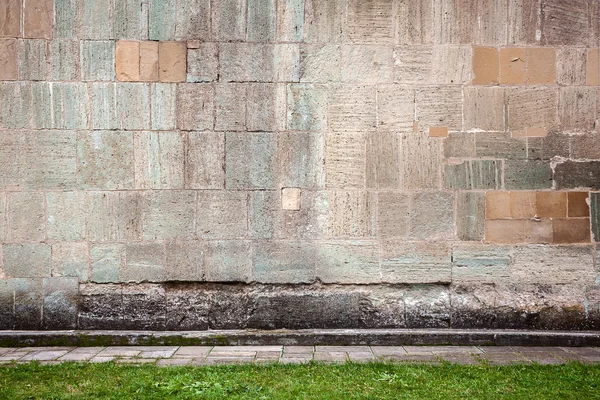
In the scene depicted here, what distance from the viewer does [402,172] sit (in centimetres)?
566

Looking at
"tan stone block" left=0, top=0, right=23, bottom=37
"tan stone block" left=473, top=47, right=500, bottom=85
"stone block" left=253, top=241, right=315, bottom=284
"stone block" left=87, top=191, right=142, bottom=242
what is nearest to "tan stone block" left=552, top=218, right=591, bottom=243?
"tan stone block" left=473, top=47, right=500, bottom=85

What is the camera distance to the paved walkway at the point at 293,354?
484cm

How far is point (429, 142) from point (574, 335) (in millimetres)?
2539

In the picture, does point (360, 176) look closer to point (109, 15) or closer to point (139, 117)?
point (139, 117)

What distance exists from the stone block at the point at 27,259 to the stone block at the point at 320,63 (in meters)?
3.38

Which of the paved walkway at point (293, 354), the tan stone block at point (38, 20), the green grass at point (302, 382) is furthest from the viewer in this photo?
the tan stone block at point (38, 20)

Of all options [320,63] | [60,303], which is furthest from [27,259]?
[320,63]

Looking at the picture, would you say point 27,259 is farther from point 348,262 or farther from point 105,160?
point 348,262

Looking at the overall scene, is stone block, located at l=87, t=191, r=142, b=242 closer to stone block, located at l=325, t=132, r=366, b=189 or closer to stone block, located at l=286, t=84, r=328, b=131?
stone block, located at l=286, t=84, r=328, b=131

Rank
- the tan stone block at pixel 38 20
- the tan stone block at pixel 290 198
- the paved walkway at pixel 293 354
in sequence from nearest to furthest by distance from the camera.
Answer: the paved walkway at pixel 293 354
the tan stone block at pixel 38 20
the tan stone block at pixel 290 198

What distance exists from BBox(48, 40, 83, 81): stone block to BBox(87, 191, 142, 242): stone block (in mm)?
1351

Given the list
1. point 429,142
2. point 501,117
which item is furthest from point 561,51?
point 429,142

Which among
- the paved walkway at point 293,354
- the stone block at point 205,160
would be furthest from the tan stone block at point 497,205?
the stone block at point 205,160

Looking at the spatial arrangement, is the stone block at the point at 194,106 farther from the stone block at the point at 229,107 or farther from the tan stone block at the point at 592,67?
the tan stone block at the point at 592,67
